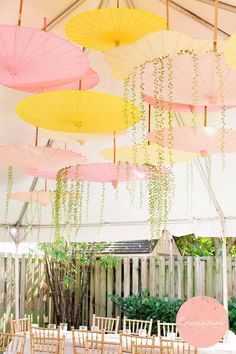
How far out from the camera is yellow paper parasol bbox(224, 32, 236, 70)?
2889 mm

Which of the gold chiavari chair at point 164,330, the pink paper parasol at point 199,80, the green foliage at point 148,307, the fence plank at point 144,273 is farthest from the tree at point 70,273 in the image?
the pink paper parasol at point 199,80

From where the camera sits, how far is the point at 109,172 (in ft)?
18.3

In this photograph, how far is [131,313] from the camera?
1054 centimetres

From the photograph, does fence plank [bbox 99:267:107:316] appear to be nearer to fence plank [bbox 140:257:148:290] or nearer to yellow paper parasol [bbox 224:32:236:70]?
fence plank [bbox 140:257:148:290]

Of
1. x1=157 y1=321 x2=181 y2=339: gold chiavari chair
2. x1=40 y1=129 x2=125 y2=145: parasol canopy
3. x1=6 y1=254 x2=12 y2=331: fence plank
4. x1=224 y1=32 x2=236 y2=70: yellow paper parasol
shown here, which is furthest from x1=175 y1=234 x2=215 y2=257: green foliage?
x1=224 y1=32 x2=236 y2=70: yellow paper parasol

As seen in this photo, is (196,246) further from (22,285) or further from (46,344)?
(46,344)

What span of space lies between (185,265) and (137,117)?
23.0ft

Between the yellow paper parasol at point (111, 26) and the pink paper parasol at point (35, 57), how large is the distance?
24 cm

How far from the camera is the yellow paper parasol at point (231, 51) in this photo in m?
2.89

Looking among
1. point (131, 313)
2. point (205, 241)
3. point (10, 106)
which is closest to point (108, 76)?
point (10, 106)

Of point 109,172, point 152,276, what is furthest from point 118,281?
point 109,172

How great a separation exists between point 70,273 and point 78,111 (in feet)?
25.2

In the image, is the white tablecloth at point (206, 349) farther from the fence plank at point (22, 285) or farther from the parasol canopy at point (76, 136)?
the fence plank at point (22, 285)

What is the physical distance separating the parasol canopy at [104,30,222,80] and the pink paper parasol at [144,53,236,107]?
3.6 inches
